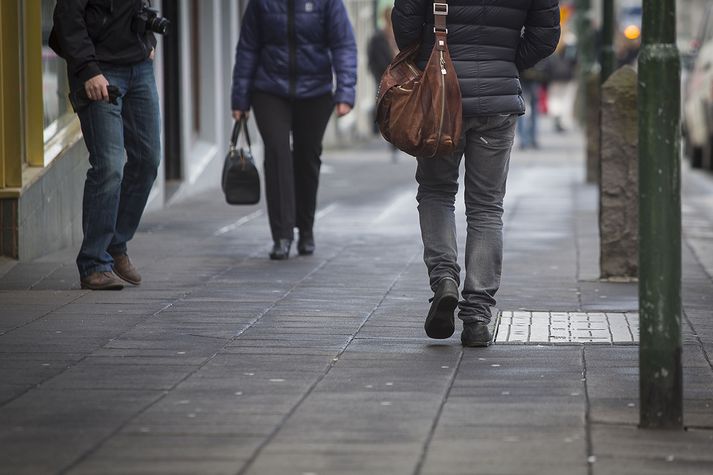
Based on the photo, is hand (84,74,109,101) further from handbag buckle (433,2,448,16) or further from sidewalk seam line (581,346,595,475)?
sidewalk seam line (581,346,595,475)

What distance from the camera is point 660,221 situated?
5.38m

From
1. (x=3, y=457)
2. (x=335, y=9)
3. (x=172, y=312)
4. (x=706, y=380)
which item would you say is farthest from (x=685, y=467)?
(x=335, y=9)

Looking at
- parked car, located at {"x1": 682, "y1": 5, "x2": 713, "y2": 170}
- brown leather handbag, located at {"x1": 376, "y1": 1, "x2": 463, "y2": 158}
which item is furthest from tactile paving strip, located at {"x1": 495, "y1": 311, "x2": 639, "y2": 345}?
parked car, located at {"x1": 682, "y1": 5, "x2": 713, "y2": 170}

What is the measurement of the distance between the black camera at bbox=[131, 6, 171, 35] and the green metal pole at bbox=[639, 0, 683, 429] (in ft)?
13.3

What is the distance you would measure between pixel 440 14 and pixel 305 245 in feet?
13.3

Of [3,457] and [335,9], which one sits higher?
[335,9]

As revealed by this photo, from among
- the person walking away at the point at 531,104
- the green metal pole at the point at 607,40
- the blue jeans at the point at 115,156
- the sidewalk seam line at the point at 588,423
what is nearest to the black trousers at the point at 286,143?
the blue jeans at the point at 115,156

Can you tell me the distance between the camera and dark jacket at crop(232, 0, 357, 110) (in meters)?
10.7

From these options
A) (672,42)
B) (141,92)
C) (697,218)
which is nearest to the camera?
(672,42)

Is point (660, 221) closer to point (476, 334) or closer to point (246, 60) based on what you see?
point (476, 334)

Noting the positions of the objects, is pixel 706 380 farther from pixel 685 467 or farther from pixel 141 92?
pixel 141 92

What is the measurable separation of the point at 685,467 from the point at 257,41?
6.34 m

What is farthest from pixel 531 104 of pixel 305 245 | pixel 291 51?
pixel 291 51

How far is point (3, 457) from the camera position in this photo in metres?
4.95
